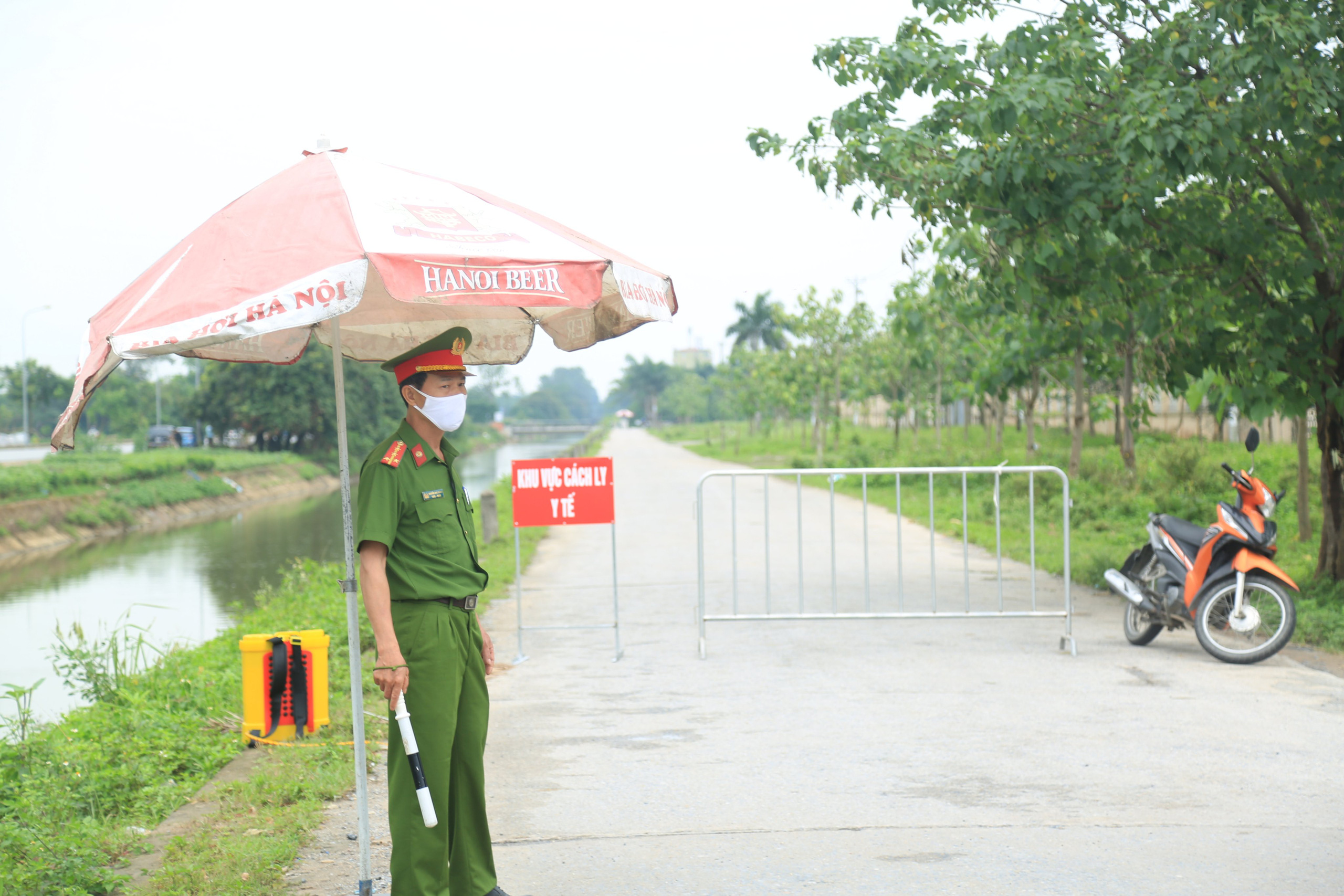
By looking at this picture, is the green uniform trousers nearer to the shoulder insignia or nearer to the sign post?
the shoulder insignia

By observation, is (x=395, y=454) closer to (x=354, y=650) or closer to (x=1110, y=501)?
(x=354, y=650)

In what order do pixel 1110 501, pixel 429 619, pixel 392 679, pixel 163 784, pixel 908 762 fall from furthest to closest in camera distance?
pixel 1110 501
pixel 163 784
pixel 908 762
pixel 429 619
pixel 392 679

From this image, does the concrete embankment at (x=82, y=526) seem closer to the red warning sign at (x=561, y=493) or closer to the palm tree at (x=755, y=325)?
the red warning sign at (x=561, y=493)

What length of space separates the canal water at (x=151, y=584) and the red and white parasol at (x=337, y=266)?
25.5ft

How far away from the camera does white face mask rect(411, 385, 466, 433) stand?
12.3 feet

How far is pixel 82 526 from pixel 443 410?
29.4m

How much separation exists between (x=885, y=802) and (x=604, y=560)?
32.8ft

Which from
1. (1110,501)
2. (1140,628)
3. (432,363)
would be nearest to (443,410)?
(432,363)

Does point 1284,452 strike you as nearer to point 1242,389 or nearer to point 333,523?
point 1242,389

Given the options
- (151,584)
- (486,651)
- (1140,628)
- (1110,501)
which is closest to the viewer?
(486,651)

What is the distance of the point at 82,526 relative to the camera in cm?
2923

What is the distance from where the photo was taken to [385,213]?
3.59 meters

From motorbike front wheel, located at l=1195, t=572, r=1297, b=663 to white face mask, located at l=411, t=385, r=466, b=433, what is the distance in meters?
5.83

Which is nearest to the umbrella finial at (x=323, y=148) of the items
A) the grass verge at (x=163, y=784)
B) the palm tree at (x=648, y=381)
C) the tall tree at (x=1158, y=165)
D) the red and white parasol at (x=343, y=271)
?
the red and white parasol at (x=343, y=271)
